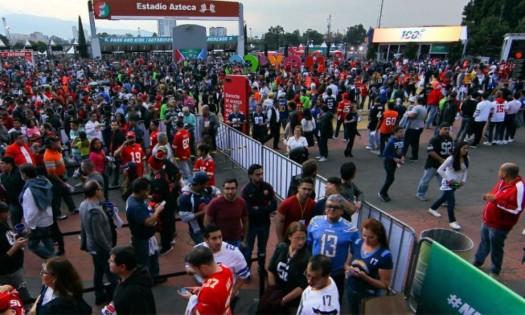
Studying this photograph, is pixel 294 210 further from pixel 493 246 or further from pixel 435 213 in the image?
pixel 435 213

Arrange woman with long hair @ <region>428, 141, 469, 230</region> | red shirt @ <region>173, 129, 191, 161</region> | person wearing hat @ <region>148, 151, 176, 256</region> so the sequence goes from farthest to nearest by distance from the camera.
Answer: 1. red shirt @ <region>173, 129, 191, 161</region>
2. woman with long hair @ <region>428, 141, 469, 230</region>
3. person wearing hat @ <region>148, 151, 176, 256</region>

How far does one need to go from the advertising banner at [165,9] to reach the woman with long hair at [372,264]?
40337mm

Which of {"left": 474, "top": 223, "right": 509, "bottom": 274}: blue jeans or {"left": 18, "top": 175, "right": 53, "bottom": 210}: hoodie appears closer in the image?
{"left": 18, "top": 175, "right": 53, "bottom": 210}: hoodie

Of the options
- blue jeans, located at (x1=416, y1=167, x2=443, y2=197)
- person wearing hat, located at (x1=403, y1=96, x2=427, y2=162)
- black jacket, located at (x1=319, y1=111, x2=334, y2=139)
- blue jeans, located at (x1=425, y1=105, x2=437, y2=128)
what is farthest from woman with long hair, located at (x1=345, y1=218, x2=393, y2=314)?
blue jeans, located at (x1=425, y1=105, x2=437, y2=128)

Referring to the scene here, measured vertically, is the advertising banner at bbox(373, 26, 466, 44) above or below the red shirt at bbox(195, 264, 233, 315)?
above

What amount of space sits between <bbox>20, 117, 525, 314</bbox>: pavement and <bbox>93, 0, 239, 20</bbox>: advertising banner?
3268 cm

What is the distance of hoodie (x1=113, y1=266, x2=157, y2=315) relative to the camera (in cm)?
281

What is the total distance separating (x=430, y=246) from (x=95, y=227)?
154 inches

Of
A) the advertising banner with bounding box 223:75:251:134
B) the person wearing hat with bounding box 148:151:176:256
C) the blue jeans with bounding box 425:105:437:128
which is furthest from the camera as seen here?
the blue jeans with bounding box 425:105:437:128

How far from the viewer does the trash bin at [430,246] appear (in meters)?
4.38

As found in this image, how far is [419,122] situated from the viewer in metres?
10.4

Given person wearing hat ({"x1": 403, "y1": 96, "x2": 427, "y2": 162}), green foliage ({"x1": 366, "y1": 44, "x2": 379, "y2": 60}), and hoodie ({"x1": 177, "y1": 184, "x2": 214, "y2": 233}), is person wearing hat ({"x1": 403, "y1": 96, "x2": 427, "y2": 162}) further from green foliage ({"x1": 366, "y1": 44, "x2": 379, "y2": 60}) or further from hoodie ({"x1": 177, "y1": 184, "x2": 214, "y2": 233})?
green foliage ({"x1": 366, "y1": 44, "x2": 379, "y2": 60})

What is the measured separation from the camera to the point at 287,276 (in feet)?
11.8

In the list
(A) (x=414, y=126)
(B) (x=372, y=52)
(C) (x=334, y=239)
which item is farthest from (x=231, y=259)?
(B) (x=372, y=52)
